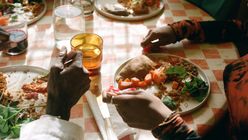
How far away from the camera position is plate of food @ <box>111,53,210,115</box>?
1.22 m

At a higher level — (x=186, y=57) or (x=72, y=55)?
(x=72, y=55)

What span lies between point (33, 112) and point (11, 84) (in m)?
0.19

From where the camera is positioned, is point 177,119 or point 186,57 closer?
point 177,119

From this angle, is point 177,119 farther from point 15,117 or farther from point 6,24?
point 6,24

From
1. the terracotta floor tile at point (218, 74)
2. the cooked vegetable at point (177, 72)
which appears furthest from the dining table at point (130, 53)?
the cooked vegetable at point (177, 72)

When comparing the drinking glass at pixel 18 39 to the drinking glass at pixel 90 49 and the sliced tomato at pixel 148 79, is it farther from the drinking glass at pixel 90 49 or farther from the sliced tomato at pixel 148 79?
the sliced tomato at pixel 148 79

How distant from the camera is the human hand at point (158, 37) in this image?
145cm

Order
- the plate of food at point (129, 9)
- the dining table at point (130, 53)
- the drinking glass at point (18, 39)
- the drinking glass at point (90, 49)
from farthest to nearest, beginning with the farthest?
1. the plate of food at point (129, 9)
2. the drinking glass at point (18, 39)
3. the drinking glass at point (90, 49)
4. the dining table at point (130, 53)

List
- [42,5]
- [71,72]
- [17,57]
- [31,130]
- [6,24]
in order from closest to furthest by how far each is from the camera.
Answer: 1. [31,130]
2. [71,72]
3. [17,57]
4. [6,24]
5. [42,5]

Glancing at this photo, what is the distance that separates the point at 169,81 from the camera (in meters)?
1.31

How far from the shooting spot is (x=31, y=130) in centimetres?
98

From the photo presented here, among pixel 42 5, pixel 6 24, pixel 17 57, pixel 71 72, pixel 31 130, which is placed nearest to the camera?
pixel 31 130

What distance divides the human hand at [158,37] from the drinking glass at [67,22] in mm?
284

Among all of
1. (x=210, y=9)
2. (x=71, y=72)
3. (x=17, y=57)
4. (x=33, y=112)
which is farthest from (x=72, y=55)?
(x=210, y=9)
